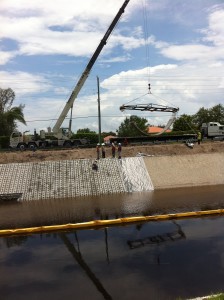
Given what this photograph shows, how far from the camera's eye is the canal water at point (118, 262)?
9.98 metres

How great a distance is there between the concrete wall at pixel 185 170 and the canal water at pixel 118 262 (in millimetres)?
12303

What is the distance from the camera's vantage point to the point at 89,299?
946 cm

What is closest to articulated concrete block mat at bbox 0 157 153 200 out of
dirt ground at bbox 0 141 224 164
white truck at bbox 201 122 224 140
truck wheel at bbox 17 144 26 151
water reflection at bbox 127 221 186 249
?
dirt ground at bbox 0 141 224 164

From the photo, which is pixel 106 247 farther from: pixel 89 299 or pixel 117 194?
pixel 117 194

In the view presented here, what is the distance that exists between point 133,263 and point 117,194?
1592cm

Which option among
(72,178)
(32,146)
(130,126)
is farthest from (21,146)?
(130,126)

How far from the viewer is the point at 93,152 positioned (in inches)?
1446

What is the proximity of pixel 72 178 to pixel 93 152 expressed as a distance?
7.50 metres

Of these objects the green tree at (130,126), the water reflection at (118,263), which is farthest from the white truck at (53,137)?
the green tree at (130,126)

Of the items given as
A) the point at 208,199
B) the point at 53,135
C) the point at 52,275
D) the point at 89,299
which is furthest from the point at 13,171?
the point at 89,299

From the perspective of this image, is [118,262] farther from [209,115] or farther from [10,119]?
[209,115]

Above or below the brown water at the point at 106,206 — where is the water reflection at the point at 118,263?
above

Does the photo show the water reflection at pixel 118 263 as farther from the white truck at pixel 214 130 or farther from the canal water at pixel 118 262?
the white truck at pixel 214 130

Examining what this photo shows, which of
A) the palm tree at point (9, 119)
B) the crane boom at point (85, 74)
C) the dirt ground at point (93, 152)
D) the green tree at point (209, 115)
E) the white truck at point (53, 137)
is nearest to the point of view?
the crane boom at point (85, 74)
